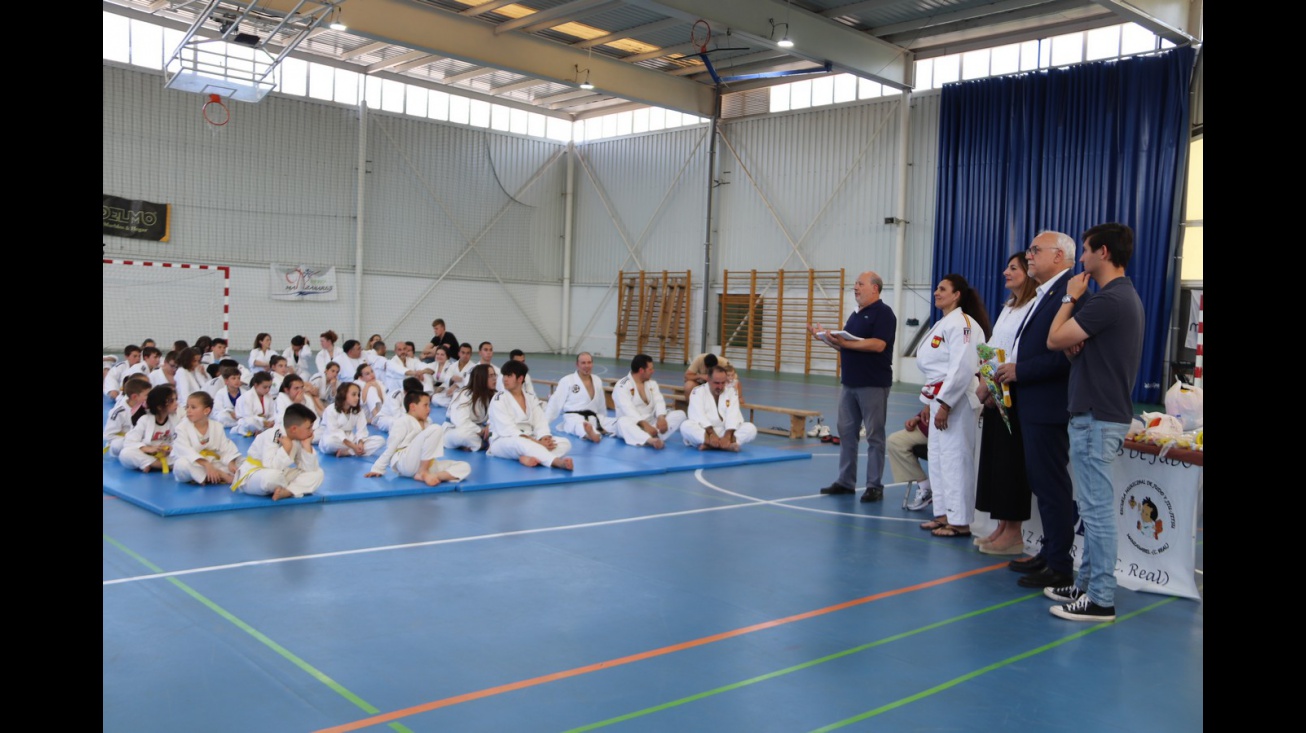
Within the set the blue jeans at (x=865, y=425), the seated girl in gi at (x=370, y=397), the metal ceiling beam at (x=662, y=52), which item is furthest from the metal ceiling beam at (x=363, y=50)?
the blue jeans at (x=865, y=425)

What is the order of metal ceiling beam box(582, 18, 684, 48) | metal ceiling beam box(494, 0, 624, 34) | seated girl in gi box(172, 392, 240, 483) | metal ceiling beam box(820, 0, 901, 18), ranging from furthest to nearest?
metal ceiling beam box(582, 18, 684, 48) < metal ceiling beam box(820, 0, 901, 18) < metal ceiling beam box(494, 0, 624, 34) < seated girl in gi box(172, 392, 240, 483)

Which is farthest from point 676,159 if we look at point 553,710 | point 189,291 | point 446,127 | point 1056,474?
point 553,710

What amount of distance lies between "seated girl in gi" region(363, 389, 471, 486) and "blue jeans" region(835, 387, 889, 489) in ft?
10.6

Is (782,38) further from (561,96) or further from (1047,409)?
(1047,409)

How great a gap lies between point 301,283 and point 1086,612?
22.7 m

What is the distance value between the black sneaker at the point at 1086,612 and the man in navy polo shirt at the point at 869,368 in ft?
9.51

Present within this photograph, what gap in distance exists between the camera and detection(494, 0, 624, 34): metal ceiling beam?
17.7m

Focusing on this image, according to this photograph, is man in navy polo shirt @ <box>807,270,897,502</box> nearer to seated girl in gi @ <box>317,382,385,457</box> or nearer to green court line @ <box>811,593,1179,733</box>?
green court line @ <box>811,593,1179,733</box>

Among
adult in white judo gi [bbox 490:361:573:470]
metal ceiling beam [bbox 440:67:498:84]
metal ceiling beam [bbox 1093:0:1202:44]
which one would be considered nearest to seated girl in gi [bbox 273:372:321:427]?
adult in white judo gi [bbox 490:361:573:470]

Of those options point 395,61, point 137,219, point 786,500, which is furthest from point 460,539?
point 395,61

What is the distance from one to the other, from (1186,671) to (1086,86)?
652 inches

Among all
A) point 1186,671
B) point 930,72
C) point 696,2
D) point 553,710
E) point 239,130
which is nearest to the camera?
point 553,710
